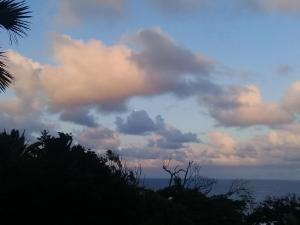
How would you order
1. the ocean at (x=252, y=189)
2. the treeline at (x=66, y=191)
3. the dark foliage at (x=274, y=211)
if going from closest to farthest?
the treeline at (x=66, y=191), the dark foliage at (x=274, y=211), the ocean at (x=252, y=189)

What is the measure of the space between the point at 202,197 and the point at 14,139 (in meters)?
9.16

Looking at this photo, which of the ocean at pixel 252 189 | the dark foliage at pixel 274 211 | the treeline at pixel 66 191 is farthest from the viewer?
the ocean at pixel 252 189

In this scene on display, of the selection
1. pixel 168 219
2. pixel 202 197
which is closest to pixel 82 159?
pixel 168 219

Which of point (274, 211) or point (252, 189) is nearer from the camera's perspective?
point (274, 211)

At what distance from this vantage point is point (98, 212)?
17766mm

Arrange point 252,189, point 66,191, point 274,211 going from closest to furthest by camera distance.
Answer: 1. point 66,191
2. point 274,211
3. point 252,189

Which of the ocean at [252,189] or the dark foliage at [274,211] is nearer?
the dark foliage at [274,211]

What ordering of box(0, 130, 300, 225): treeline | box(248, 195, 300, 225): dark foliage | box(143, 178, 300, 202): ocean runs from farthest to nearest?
box(143, 178, 300, 202): ocean, box(248, 195, 300, 225): dark foliage, box(0, 130, 300, 225): treeline

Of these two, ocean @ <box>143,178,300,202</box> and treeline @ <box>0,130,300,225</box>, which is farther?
ocean @ <box>143,178,300,202</box>

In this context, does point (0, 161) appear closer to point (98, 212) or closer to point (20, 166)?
point (20, 166)

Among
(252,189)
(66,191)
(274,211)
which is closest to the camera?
(66,191)

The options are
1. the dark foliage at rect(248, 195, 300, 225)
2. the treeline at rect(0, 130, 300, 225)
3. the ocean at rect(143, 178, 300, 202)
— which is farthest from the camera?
the ocean at rect(143, 178, 300, 202)

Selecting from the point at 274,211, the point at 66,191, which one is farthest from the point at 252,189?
the point at 66,191

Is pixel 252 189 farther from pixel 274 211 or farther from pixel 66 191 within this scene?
pixel 66 191
